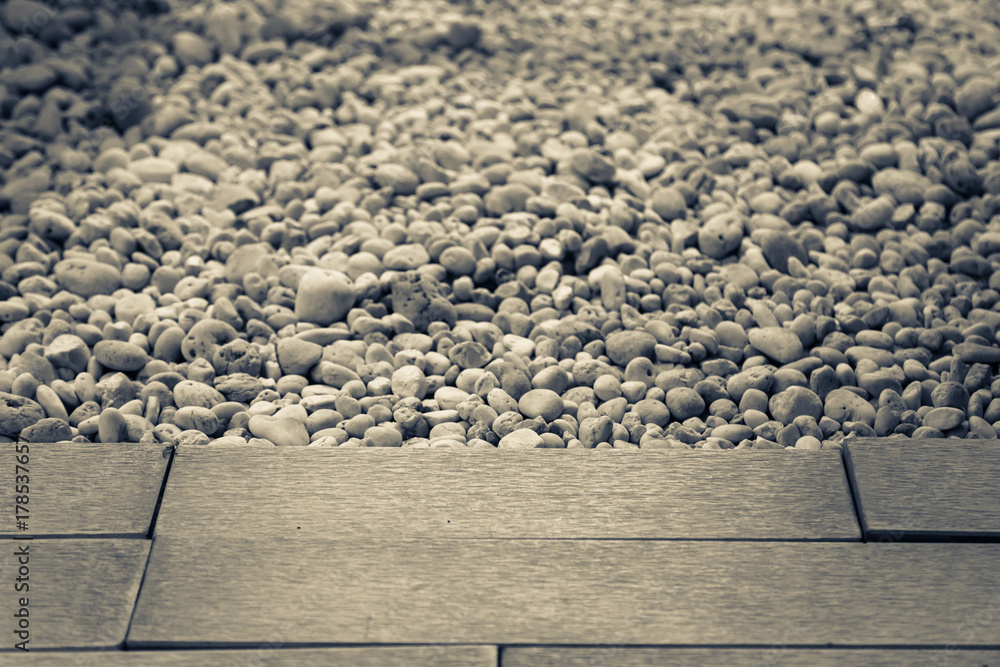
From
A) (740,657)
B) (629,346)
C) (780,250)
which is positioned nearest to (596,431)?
(629,346)

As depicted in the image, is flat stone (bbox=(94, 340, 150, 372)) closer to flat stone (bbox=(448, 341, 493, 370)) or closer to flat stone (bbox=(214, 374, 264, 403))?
flat stone (bbox=(214, 374, 264, 403))

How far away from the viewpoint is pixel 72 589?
991 mm

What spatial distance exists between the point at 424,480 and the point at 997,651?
2.40 feet

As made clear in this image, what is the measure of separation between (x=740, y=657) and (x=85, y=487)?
891 millimetres

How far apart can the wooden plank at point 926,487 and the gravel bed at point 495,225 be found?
99 mm

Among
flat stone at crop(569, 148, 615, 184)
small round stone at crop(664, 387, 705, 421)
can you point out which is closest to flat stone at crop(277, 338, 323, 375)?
small round stone at crop(664, 387, 705, 421)

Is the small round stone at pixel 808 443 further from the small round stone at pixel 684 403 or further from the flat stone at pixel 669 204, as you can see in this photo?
the flat stone at pixel 669 204

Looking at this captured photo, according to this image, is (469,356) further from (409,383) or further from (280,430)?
(280,430)

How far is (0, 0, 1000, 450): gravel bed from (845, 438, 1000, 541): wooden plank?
99 mm

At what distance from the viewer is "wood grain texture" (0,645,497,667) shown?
91 cm

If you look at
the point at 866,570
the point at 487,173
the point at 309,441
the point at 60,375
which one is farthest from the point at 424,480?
the point at 487,173

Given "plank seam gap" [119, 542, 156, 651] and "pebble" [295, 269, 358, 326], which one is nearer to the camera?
"plank seam gap" [119, 542, 156, 651]

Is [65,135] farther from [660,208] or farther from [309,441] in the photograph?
[660,208]

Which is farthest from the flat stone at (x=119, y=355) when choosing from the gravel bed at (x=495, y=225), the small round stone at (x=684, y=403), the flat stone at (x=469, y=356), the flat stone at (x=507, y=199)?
the small round stone at (x=684, y=403)
